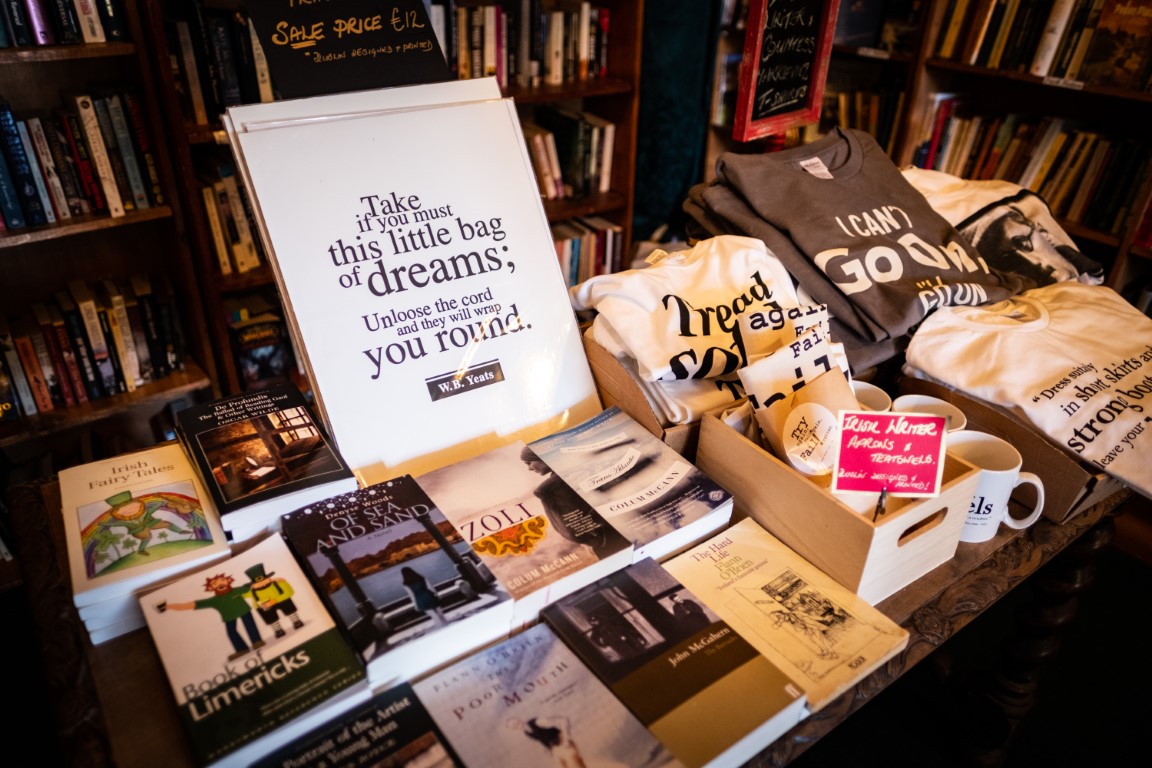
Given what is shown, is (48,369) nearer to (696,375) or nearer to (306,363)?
(306,363)

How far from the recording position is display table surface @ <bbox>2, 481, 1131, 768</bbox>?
71 cm

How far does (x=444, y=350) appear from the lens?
3.55ft

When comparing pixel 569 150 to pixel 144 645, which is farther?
pixel 569 150

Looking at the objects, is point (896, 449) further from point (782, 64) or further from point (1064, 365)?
point (782, 64)

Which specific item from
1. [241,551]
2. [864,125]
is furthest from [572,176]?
[241,551]

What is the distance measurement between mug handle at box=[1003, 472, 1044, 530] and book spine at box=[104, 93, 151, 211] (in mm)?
1963

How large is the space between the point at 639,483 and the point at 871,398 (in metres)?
0.38

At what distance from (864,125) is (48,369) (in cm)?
269

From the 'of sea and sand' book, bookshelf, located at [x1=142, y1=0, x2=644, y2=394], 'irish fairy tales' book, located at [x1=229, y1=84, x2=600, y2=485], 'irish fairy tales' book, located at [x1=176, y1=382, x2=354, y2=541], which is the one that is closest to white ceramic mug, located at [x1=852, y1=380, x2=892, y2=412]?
'irish fairy tales' book, located at [x1=229, y1=84, x2=600, y2=485]

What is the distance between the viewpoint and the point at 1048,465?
1.04m

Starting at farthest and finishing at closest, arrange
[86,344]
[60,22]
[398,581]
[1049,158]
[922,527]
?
[1049,158]
[86,344]
[60,22]
[922,527]
[398,581]

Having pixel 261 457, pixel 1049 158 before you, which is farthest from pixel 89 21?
pixel 1049 158

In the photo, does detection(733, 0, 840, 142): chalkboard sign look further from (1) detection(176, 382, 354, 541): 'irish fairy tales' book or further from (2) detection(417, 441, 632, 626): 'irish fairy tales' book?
(1) detection(176, 382, 354, 541): 'irish fairy tales' book

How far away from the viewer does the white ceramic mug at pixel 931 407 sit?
1.07 m
